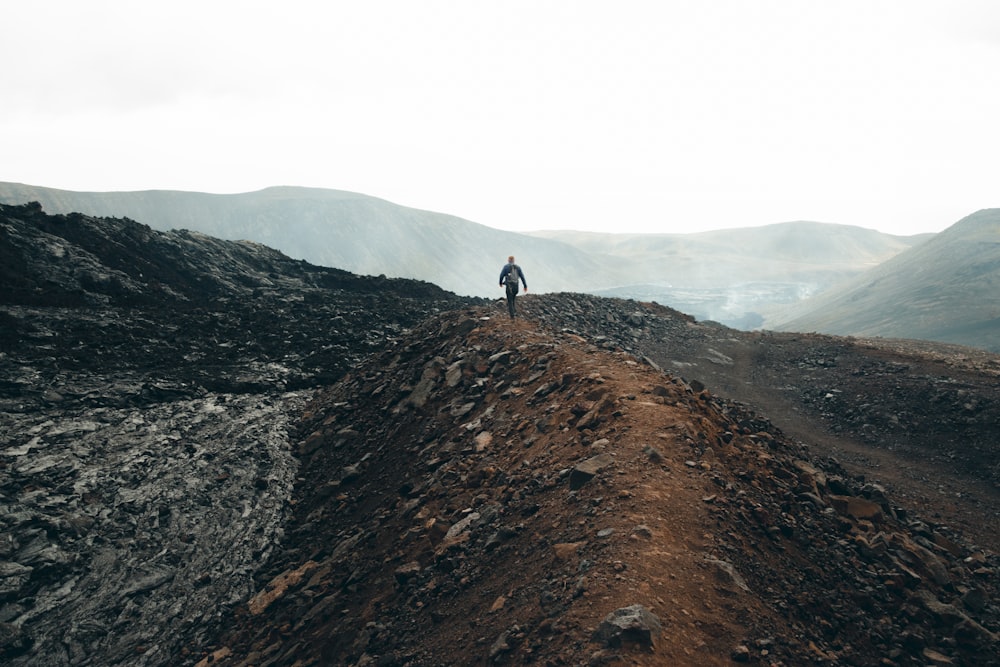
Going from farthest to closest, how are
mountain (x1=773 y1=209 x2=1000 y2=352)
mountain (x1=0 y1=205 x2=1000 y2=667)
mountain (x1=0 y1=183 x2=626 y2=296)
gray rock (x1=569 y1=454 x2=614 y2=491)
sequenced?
mountain (x1=0 y1=183 x2=626 y2=296) < mountain (x1=773 y1=209 x2=1000 y2=352) < gray rock (x1=569 y1=454 x2=614 y2=491) < mountain (x1=0 y1=205 x2=1000 y2=667)

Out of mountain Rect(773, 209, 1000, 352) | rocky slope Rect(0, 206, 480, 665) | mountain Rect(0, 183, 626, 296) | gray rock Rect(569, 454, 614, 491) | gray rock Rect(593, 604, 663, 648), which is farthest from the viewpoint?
mountain Rect(0, 183, 626, 296)

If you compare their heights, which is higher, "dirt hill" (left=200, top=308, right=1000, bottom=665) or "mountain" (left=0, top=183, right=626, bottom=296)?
"mountain" (left=0, top=183, right=626, bottom=296)

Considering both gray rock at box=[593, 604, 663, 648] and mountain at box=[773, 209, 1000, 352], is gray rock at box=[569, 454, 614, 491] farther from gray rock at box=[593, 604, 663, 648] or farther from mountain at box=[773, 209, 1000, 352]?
mountain at box=[773, 209, 1000, 352]

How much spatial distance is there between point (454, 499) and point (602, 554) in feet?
12.5

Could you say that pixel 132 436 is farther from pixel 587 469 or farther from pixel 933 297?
pixel 933 297

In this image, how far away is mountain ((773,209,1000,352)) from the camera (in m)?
92.2

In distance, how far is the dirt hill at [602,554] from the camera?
6.07m

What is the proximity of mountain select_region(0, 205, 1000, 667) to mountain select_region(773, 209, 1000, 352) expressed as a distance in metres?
92.3

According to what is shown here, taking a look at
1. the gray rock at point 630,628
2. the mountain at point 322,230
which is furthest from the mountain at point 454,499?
the mountain at point 322,230

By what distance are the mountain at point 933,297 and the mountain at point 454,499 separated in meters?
92.3

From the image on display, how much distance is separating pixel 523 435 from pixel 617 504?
326 cm

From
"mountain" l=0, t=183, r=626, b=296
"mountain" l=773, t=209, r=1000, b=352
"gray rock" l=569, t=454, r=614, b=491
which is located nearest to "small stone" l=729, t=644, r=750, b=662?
"gray rock" l=569, t=454, r=614, b=491

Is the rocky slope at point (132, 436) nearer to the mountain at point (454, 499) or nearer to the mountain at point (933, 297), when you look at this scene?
the mountain at point (454, 499)

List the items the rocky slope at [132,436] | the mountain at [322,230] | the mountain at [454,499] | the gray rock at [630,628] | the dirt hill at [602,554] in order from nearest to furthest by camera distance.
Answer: the gray rock at [630,628], the dirt hill at [602,554], the mountain at [454,499], the rocky slope at [132,436], the mountain at [322,230]
